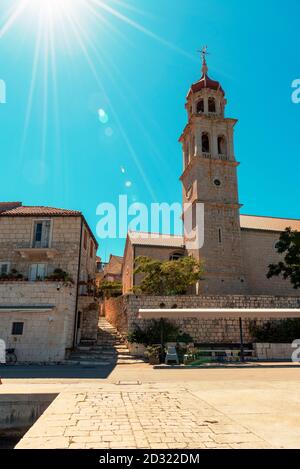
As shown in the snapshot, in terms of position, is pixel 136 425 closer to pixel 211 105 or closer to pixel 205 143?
pixel 205 143

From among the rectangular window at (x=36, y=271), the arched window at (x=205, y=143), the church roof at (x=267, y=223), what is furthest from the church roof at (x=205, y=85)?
the rectangular window at (x=36, y=271)

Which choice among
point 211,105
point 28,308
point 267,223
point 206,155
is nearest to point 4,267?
point 28,308

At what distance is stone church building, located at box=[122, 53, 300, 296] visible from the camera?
29.5 m

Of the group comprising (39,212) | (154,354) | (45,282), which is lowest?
(154,354)

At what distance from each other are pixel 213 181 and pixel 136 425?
2835 cm

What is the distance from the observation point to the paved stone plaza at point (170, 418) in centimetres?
450

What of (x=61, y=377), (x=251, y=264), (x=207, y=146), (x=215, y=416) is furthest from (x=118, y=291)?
(x=215, y=416)

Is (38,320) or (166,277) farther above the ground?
(166,277)

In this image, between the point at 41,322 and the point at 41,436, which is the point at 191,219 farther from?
the point at 41,436

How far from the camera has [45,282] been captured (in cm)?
1934

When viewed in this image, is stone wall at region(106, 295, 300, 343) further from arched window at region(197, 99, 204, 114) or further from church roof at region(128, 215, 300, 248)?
arched window at region(197, 99, 204, 114)

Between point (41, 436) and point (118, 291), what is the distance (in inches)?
1398

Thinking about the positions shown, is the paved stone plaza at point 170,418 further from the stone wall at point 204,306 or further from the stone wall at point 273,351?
the stone wall at point 204,306

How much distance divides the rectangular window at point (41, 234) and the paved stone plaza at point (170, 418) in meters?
14.4
